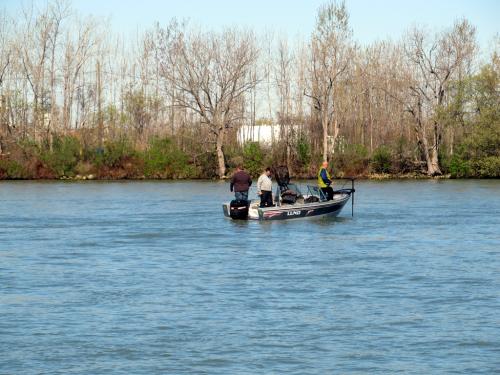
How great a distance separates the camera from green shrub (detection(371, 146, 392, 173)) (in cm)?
7019

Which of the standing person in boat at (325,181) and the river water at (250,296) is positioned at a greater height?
the standing person in boat at (325,181)

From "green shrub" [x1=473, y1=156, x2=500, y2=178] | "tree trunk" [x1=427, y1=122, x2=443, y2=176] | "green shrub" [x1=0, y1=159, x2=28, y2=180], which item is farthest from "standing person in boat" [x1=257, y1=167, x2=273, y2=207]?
"green shrub" [x1=0, y1=159, x2=28, y2=180]

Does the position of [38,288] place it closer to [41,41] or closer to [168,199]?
[168,199]

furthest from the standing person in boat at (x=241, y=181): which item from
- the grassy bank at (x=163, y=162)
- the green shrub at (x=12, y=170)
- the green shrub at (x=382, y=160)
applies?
the green shrub at (x=12, y=170)

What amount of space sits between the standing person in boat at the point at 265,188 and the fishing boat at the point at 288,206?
0.28m

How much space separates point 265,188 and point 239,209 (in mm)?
997

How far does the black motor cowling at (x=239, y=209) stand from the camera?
3102cm

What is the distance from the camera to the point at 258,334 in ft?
45.0

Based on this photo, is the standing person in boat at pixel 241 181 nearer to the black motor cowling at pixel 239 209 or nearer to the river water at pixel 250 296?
the black motor cowling at pixel 239 209

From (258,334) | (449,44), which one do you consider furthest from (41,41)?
(258,334)

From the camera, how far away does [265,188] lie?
3077 centimetres

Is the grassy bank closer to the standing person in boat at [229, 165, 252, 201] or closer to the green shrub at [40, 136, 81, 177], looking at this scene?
the green shrub at [40, 136, 81, 177]

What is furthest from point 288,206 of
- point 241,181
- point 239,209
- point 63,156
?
point 63,156

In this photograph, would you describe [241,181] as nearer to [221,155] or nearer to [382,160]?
[221,155]
